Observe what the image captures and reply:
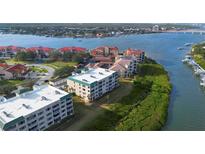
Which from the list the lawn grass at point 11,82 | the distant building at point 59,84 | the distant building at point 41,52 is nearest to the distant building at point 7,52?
the distant building at point 41,52

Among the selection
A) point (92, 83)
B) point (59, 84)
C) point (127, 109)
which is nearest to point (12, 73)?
point (59, 84)

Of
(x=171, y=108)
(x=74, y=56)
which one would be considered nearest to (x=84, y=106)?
(x=171, y=108)

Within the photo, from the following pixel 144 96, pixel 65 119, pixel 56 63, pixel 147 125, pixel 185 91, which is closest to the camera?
pixel 147 125

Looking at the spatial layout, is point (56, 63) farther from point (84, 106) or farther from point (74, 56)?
point (84, 106)

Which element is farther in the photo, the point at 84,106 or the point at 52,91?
the point at 84,106

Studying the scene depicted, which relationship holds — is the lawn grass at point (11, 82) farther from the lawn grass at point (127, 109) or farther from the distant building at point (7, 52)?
the distant building at point (7, 52)

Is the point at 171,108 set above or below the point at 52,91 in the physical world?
below

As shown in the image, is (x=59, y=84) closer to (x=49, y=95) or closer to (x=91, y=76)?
(x=91, y=76)

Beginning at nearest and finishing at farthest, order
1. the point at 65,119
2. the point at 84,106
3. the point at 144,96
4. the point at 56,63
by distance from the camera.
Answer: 1. the point at 65,119
2. the point at 84,106
3. the point at 144,96
4. the point at 56,63
